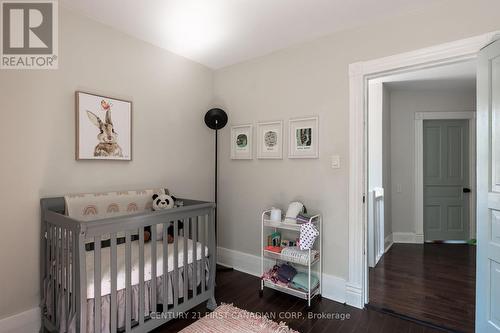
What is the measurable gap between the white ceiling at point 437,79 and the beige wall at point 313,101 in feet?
3.61

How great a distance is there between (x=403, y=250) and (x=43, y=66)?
4.69 meters

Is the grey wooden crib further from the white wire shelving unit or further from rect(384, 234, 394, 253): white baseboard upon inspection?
rect(384, 234, 394, 253): white baseboard

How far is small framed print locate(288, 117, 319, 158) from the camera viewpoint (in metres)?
2.50

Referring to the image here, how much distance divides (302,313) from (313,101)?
6.20 feet

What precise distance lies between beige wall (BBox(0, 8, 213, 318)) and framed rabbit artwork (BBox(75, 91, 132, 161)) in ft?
0.20

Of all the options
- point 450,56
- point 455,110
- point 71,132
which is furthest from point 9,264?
point 455,110

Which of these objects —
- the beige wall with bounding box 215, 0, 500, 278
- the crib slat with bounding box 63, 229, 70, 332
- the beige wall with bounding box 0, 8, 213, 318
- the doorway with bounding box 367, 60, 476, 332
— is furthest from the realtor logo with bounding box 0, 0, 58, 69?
the doorway with bounding box 367, 60, 476, 332

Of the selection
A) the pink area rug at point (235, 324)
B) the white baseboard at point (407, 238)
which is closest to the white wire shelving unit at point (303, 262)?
the pink area rug at point (235, 324)

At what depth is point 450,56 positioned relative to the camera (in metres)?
1.87

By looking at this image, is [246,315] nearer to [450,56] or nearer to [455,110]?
[450,56]

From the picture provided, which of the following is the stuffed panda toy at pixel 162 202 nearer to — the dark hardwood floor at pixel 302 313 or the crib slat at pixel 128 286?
the crib slat at pixel 128 286

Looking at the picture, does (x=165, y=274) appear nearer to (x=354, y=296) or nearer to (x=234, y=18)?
(x=354, y=296)

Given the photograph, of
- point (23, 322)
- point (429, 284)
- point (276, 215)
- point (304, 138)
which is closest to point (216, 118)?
point (304, 138)

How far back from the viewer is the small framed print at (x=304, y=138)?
2504 millimetres
